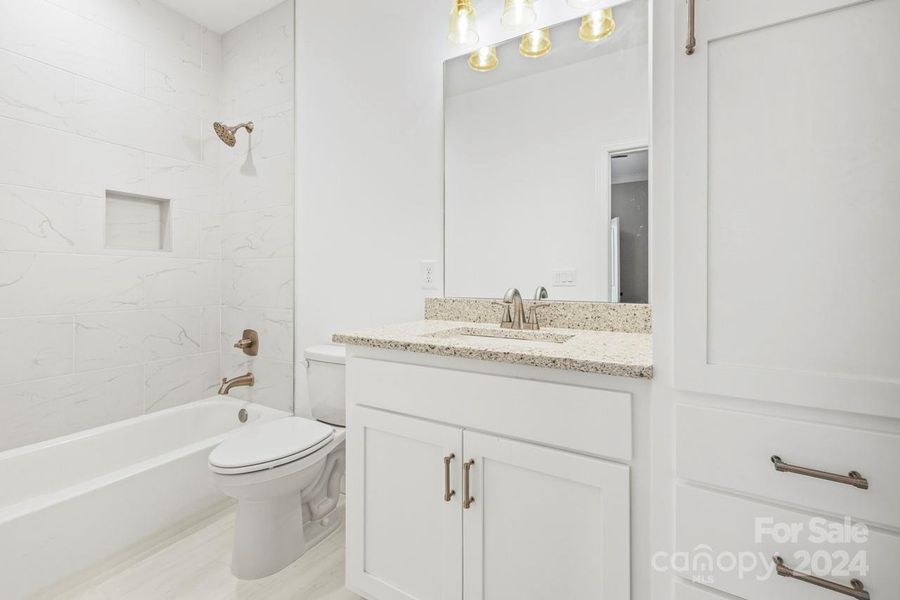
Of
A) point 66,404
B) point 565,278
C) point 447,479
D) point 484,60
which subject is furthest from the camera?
point 66,404

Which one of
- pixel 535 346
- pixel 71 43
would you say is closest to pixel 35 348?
pixel 71 43

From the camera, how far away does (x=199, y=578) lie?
1522 millimetres

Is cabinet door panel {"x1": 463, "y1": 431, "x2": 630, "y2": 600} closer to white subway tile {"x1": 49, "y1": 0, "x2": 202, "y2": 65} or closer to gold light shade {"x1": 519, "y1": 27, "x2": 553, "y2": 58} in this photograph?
gold light shade {"x1": 519, "y1": 27, "x2": 553, "y2": 58}

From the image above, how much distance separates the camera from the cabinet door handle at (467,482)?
108 centimetres

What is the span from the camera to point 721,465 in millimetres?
802

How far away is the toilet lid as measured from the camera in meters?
1.46

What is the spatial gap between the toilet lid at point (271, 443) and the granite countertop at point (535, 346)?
0.54 metres

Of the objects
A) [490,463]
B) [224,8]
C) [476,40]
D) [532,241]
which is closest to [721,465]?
[490,463]

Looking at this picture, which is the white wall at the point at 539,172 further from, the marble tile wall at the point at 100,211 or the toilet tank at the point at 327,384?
the marble tile wall at the point at 100,211

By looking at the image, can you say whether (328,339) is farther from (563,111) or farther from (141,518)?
(563,111)

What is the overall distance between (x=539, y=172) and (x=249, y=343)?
184cm

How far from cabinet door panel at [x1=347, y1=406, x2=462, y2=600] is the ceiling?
2319mm

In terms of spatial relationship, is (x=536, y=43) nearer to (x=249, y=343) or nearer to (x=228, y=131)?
(x=228, y=131)

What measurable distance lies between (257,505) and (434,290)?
1.07 meters
